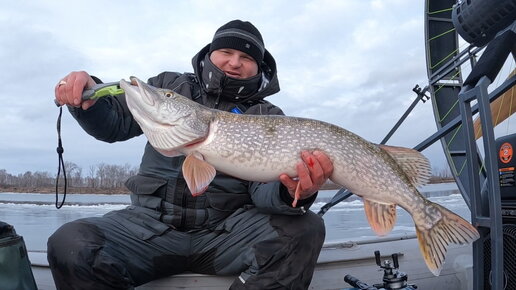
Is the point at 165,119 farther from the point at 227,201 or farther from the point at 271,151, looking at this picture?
the point at 227,201

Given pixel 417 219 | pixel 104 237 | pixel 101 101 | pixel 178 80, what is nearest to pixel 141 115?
pixel 101 101

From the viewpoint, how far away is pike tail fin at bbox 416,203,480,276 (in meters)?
2.10

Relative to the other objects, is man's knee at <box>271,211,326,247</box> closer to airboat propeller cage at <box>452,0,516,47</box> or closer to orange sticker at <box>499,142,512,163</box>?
orange sticker at <box>499,142,512,163</box>

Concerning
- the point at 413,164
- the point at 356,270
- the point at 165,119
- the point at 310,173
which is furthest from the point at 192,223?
the point at 413,164

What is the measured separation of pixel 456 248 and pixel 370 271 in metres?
0.97

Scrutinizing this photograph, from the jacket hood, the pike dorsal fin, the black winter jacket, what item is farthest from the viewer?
the jacket hood

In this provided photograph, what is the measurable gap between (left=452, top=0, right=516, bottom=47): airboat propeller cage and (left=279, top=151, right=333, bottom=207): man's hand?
4.21 ft

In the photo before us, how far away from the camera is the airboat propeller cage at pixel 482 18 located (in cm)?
231

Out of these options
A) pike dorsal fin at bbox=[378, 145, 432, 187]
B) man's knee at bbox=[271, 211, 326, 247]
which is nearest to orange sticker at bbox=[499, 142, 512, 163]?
pike dorsal fin at bbox=[378, 145, 432, 187]

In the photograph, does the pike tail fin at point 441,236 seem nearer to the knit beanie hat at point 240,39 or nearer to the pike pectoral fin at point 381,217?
the pike pectoral fin at point 381,217

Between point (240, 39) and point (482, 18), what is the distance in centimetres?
168

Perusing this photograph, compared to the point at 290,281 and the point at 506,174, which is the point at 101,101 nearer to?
the point at 290,281

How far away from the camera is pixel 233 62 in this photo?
3209 mm

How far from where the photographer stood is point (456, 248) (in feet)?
11.7
